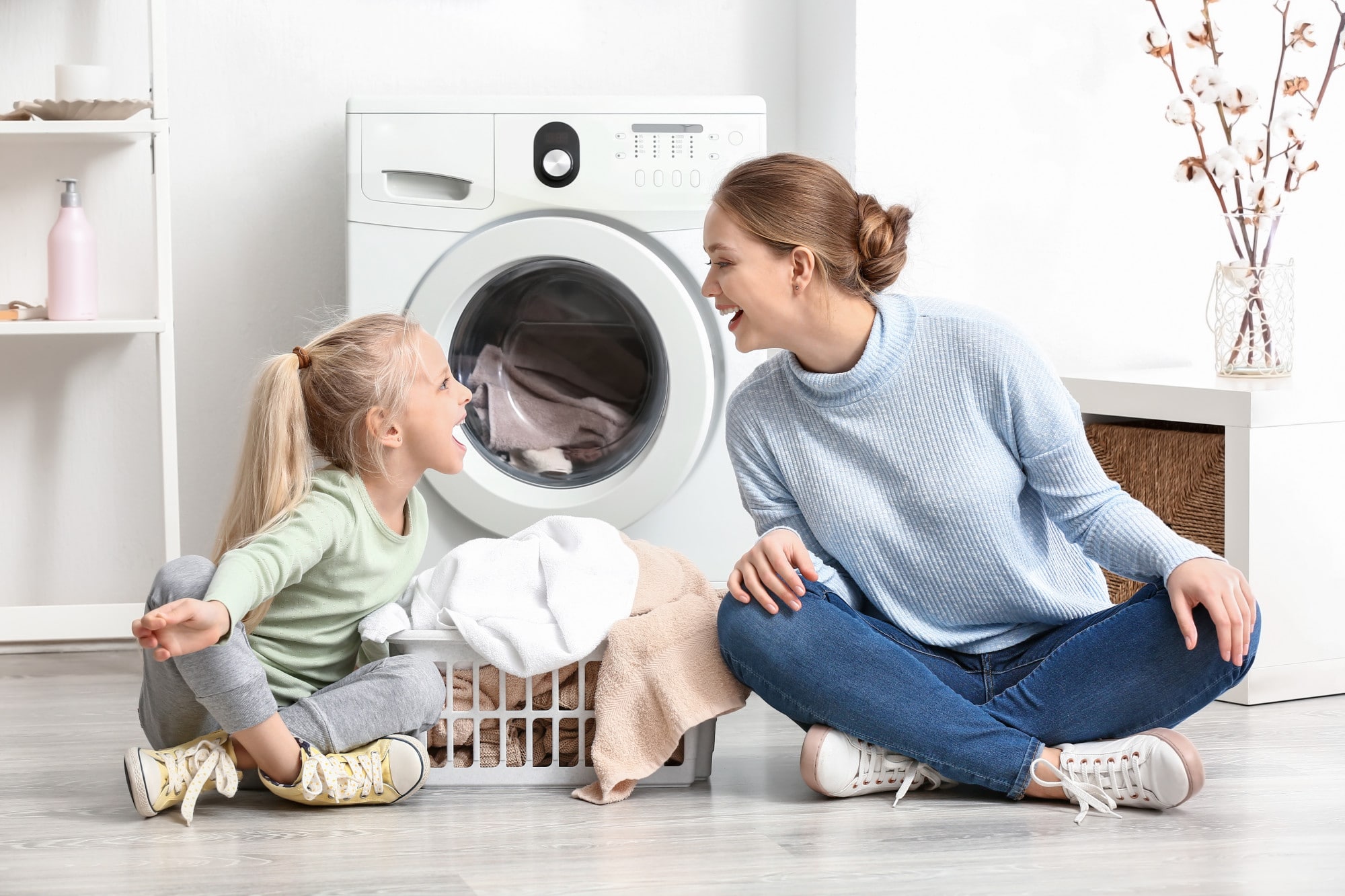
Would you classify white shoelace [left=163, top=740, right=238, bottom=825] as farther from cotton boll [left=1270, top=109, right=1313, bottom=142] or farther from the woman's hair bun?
cotton boll [left=1270, top=109, right=1313, bottom=142]

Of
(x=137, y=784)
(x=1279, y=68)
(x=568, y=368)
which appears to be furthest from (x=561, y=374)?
(x=1279, y=68)

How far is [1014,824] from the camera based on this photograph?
1.23m

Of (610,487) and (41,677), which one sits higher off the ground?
(610,487)

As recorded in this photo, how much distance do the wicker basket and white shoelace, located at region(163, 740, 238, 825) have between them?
1178 mm

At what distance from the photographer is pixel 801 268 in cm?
134

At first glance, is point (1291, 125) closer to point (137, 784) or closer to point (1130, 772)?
point (1130, 772)

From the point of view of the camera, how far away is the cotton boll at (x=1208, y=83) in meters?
1.95

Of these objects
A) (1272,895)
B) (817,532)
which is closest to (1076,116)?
(817,532)

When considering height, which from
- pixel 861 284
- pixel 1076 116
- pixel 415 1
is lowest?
pixel 861 284

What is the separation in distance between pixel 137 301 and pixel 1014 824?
1.55 m

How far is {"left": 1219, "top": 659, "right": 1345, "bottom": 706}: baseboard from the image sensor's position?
5.61 ft

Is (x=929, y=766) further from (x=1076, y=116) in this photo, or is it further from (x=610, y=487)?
(x=1076, y=116)

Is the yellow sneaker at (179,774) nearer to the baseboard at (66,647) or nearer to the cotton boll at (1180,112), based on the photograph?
the baseboard at (66,647)

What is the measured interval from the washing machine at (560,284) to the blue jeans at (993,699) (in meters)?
0.61
